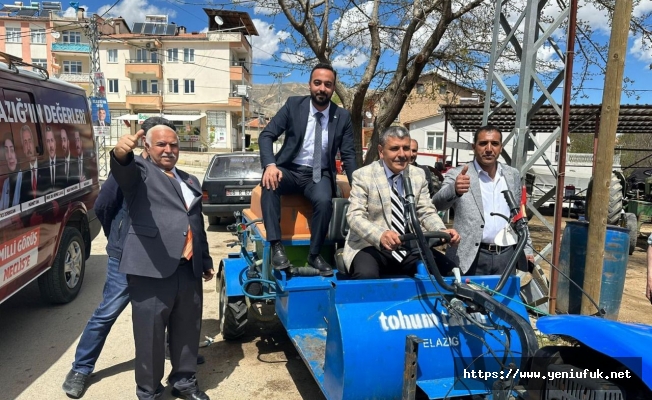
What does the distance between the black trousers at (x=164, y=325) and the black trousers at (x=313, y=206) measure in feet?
2.40

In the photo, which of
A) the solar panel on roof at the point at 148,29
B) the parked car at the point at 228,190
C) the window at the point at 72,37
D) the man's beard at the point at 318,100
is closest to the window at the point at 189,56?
the solar panel on roof at the point at 148,29

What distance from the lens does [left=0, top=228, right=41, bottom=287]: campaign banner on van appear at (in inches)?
161

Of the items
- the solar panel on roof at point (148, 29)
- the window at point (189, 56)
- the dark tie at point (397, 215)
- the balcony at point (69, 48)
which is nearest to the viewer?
the dark tie at point (397, 215)

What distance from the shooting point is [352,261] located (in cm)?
330

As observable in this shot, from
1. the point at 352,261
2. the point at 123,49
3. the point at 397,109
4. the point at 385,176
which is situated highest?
the point at 123,49

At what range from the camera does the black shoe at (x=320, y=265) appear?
3.69 metres

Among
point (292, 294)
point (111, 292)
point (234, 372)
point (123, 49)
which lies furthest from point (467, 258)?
point (123, 49)

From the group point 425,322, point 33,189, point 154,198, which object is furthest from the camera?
point 33,189

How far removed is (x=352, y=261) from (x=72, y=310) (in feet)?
12.9

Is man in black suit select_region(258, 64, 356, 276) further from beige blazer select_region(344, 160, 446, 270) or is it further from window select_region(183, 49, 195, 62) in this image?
window select_region(183, 49, 195, 62)

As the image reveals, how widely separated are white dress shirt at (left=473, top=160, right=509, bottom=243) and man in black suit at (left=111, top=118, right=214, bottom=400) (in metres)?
2.19

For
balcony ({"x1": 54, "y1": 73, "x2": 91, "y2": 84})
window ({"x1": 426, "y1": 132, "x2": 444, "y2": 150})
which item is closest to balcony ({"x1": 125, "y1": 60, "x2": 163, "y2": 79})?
balcony ({"x1": 54, "y1": 73, "x2": 91, "y2": 84})

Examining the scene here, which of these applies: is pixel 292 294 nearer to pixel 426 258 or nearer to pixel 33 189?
pixel 426 258

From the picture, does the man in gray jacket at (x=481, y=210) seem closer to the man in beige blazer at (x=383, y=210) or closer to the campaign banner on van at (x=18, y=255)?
the man in beige blazer at (x=383, y=210)
